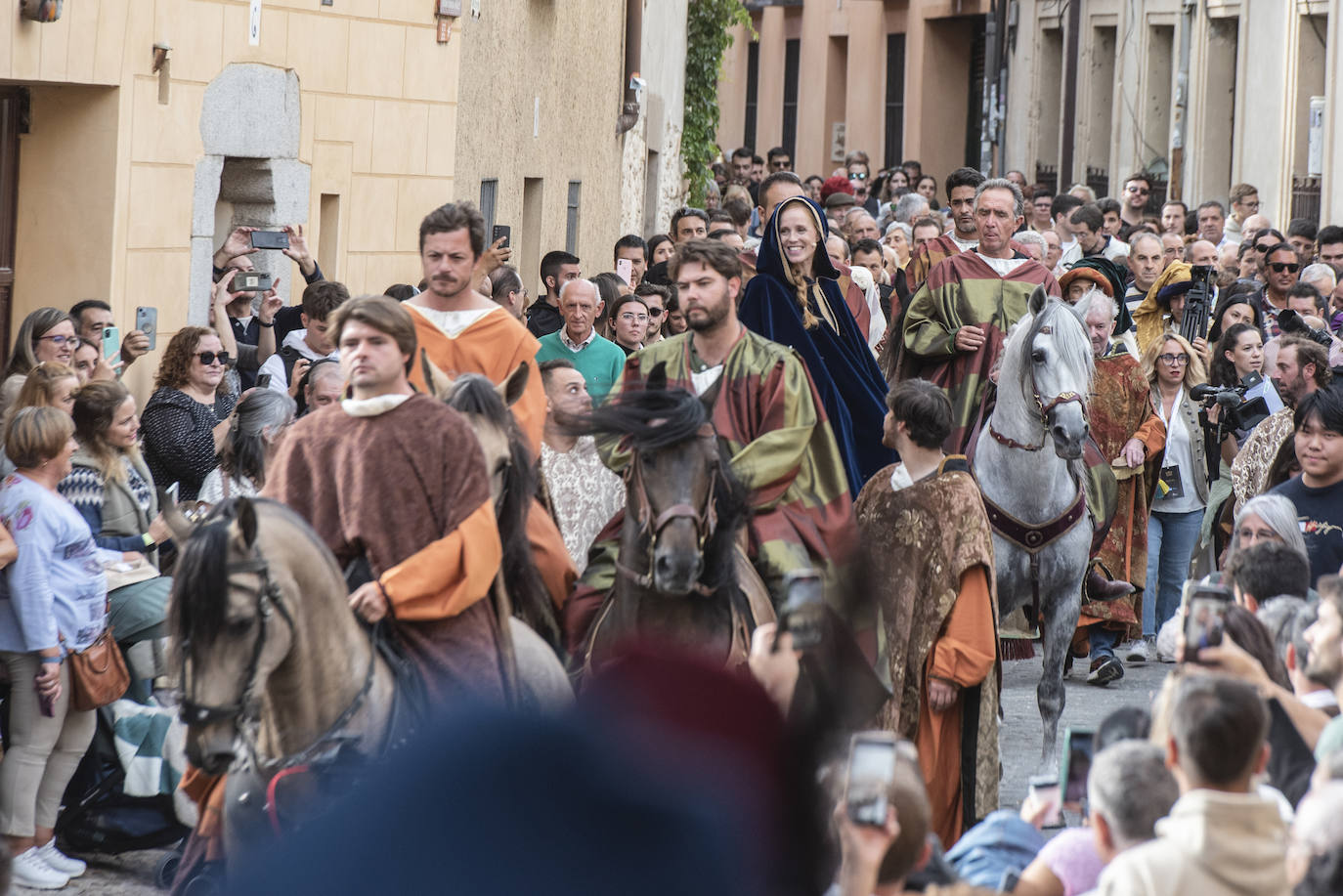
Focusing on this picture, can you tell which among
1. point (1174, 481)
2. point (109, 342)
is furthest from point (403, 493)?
point (1174, 481)

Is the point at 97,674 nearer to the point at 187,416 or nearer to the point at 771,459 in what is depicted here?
the point at 187,416

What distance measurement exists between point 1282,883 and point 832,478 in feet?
11.1

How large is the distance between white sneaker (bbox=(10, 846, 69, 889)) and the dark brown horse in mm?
2221

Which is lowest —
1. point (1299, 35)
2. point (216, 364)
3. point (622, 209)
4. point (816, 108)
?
point (216, 364)

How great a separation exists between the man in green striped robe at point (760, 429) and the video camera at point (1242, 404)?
15.0ft

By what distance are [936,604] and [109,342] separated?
150 inches

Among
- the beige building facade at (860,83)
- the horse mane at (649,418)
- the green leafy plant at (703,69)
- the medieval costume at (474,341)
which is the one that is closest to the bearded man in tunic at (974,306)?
the medieval costume at (474,341)

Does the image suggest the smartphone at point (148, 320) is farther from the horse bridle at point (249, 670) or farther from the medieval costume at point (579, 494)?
the horse bridle at point (249, 670)

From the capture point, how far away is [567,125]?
59.2 ft

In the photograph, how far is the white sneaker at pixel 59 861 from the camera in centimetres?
682

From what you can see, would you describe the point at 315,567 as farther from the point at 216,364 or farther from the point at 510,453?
the point at 216,364

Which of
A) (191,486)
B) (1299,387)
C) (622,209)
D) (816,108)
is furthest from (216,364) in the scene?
(816,108)

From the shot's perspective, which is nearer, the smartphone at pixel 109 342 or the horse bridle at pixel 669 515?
the horse bridle at pixel 669 515

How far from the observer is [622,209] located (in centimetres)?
2061
